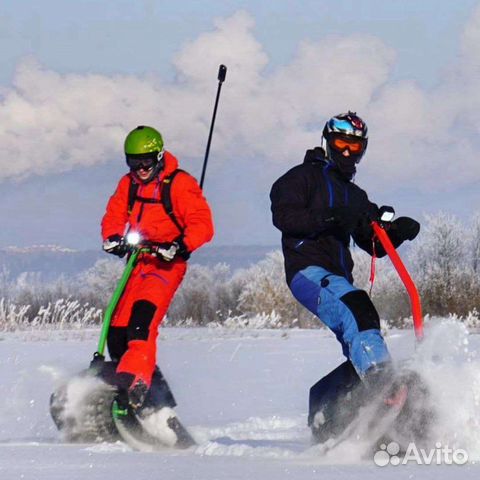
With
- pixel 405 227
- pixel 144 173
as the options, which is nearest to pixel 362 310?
pixel 405 227

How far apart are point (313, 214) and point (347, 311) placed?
1.92 feet

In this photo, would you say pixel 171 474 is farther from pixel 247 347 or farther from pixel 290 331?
pixel 290 331

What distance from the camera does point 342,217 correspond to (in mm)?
6312

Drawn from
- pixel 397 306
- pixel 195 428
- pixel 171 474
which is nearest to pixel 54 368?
pixel 195 428

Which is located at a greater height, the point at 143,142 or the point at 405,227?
the point at 143,142

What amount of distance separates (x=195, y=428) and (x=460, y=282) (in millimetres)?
18859

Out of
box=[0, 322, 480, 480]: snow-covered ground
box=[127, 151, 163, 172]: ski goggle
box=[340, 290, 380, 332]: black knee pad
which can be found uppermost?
box=[127, 151, 163, 172]: ski goggle

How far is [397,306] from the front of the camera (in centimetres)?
2528

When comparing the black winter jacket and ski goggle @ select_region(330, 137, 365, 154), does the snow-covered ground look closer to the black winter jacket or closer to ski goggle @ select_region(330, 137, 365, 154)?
the black winter jacket

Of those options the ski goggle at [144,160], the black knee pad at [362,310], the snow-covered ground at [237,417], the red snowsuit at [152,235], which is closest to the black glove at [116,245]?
the red snowsuit at [152,235]

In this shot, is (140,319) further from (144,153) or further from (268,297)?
(268,297)

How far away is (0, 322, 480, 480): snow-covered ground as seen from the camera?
5277 millimetres

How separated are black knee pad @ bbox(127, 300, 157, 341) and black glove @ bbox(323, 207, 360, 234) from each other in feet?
4.72

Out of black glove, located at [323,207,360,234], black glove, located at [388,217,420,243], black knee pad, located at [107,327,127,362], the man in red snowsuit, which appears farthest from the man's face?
black glove, located at [388,217,420,243]
